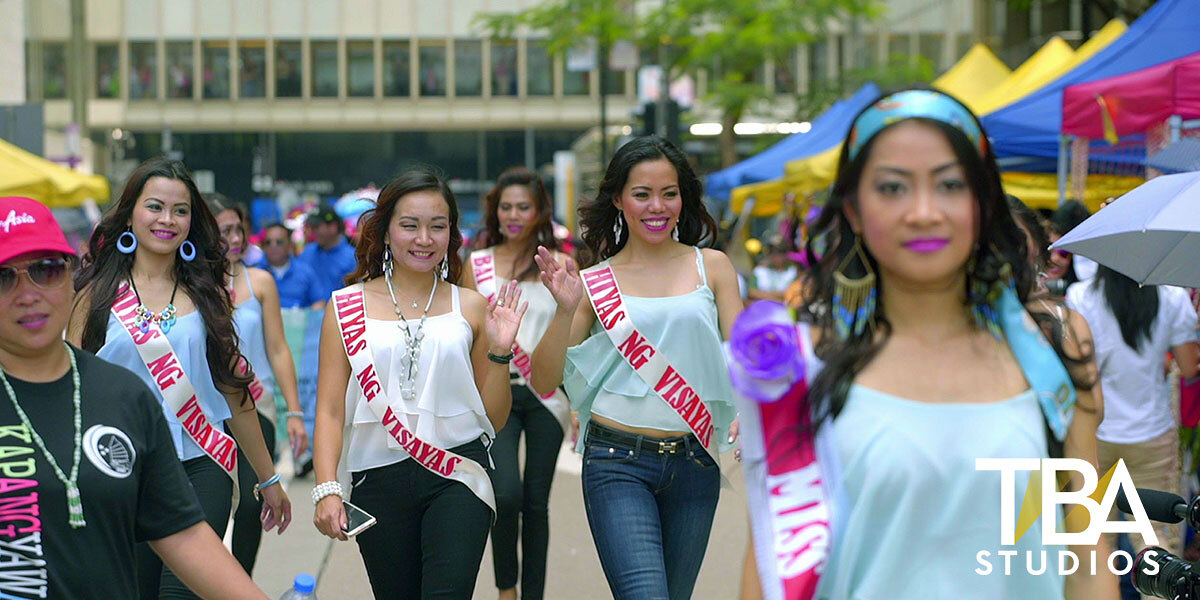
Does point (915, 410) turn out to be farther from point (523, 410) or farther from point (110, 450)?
point (523, 410)

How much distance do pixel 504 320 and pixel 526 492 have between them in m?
1.78

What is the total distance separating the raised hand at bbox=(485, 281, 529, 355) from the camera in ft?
15.5

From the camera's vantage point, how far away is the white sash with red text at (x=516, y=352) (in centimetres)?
664

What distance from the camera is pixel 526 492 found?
636 centimetres

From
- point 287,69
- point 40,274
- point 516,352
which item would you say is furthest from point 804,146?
point 287,69

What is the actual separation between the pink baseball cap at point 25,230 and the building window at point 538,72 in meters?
47.0

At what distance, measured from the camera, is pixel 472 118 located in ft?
165

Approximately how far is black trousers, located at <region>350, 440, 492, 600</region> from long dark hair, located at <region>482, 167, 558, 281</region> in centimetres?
234

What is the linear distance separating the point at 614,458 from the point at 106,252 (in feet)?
6.60

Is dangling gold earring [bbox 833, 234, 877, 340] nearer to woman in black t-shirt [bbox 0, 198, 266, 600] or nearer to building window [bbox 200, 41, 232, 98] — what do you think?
woman in black t-shirt [bbox 0, 198, 266, 600]

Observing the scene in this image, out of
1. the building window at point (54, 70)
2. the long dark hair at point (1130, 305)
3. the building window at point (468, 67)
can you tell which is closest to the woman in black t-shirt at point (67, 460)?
the long dark hair at point (1130, 305)

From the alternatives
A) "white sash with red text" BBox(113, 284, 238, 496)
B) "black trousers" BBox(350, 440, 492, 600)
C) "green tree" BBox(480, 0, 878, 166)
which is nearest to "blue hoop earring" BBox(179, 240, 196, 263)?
"white sash with red text" BBox(113, 284, 238, 496)

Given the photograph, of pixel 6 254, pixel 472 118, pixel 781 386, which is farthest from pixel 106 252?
pixel 472 118

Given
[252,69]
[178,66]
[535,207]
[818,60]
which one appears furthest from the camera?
[252,69]
